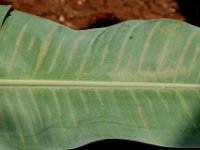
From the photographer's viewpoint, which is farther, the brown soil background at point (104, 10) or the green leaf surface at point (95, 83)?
the brown soil background at point (104, 10)

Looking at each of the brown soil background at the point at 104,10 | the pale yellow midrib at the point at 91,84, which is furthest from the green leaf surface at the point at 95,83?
the brown soil background at the point at 104,10

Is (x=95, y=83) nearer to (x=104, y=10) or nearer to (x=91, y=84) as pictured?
(x=91, y=84)

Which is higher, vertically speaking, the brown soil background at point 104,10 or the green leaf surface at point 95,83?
the green leaf surface at point 95,83

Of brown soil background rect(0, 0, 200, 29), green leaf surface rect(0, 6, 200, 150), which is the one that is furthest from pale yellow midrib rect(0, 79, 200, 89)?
brown soil background rect(0, 0, 200, 29)

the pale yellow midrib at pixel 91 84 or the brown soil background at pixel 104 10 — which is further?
the brown soil background at pixel 104 10

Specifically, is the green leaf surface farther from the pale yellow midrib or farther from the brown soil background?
the brown soil background

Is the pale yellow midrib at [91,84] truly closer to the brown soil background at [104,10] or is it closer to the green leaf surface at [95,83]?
the green leaf surface at [95,83]

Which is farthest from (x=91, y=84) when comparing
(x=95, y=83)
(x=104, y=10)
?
(x=104, y=10)
